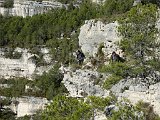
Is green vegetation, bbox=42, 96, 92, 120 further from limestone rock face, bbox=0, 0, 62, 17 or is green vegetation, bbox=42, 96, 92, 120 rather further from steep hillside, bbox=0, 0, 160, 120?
limestone rock face, bbox=0, 0, 62, 17

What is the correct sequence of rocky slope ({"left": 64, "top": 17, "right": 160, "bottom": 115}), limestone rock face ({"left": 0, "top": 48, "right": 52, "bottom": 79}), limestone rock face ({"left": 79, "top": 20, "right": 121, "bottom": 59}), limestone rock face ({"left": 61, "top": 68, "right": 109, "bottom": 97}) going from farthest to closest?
limestone rock face ({"left": 0, "top": 48, "right": 52, "bottom": 79}), limestone rock face ({"left": 79, "top": 20, "right": 121, "bottom": 59}), limestone rock face ({"left": 61, "top": 68, "right": 109, "bottom": 97}), rocky slope ({"left": 64, "top": 17, "right": 160, "bottom": 115})

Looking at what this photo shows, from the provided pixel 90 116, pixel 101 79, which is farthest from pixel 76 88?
pixel 90 116

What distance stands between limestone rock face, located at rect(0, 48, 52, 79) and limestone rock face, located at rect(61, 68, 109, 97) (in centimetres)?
1413

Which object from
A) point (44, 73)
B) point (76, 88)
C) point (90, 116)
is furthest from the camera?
point (44, 73)

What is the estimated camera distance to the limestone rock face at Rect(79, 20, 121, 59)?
4438cm

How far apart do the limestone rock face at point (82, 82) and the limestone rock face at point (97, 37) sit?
4621 mm

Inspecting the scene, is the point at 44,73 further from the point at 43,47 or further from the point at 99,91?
the point at 99,91

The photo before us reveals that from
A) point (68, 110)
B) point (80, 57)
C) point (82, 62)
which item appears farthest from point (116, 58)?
point (68, 110)

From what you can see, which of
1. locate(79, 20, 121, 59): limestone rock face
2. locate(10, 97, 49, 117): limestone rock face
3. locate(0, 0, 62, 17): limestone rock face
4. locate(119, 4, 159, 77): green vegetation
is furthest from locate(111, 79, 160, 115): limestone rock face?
locate(0, 0, 62, 17): limestone rock face

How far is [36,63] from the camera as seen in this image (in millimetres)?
54625

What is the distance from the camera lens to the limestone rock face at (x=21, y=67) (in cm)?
5472

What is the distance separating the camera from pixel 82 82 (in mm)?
38625

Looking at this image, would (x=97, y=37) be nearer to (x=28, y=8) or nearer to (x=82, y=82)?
(x=82, y=82)

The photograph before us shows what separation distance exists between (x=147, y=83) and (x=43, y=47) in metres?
23.8
